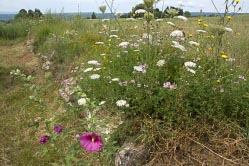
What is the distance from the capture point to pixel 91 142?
151cm

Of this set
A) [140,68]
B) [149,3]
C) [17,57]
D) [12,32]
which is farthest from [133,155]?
[12,32]

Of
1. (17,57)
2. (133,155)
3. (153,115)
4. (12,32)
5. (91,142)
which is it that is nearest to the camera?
(91,142)

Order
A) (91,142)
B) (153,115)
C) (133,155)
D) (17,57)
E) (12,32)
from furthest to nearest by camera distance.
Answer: (12,32) < (17,57) < (153,115) < (133,155) < (91,142)

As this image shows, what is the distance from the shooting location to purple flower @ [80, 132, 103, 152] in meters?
1.49

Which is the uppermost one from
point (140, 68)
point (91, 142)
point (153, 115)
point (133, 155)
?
point (140, 68)

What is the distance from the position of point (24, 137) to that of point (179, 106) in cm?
202

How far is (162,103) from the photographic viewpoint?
8.03 ft

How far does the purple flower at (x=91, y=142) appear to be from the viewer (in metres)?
1.49

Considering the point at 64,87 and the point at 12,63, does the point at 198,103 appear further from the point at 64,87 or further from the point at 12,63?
the point at 12,63

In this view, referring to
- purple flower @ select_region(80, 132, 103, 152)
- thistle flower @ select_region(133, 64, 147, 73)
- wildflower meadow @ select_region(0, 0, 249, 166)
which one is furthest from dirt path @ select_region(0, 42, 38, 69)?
purple flower @ select_region(80, 132, 103, 152)

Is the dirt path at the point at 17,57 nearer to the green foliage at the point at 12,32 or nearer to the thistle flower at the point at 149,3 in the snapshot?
the green foliage at the point at 12,32

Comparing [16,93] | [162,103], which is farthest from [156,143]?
[16,93]

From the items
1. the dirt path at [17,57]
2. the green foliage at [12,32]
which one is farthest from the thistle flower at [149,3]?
the green foliage at [12,32]

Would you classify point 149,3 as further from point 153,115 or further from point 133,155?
point 133,155
